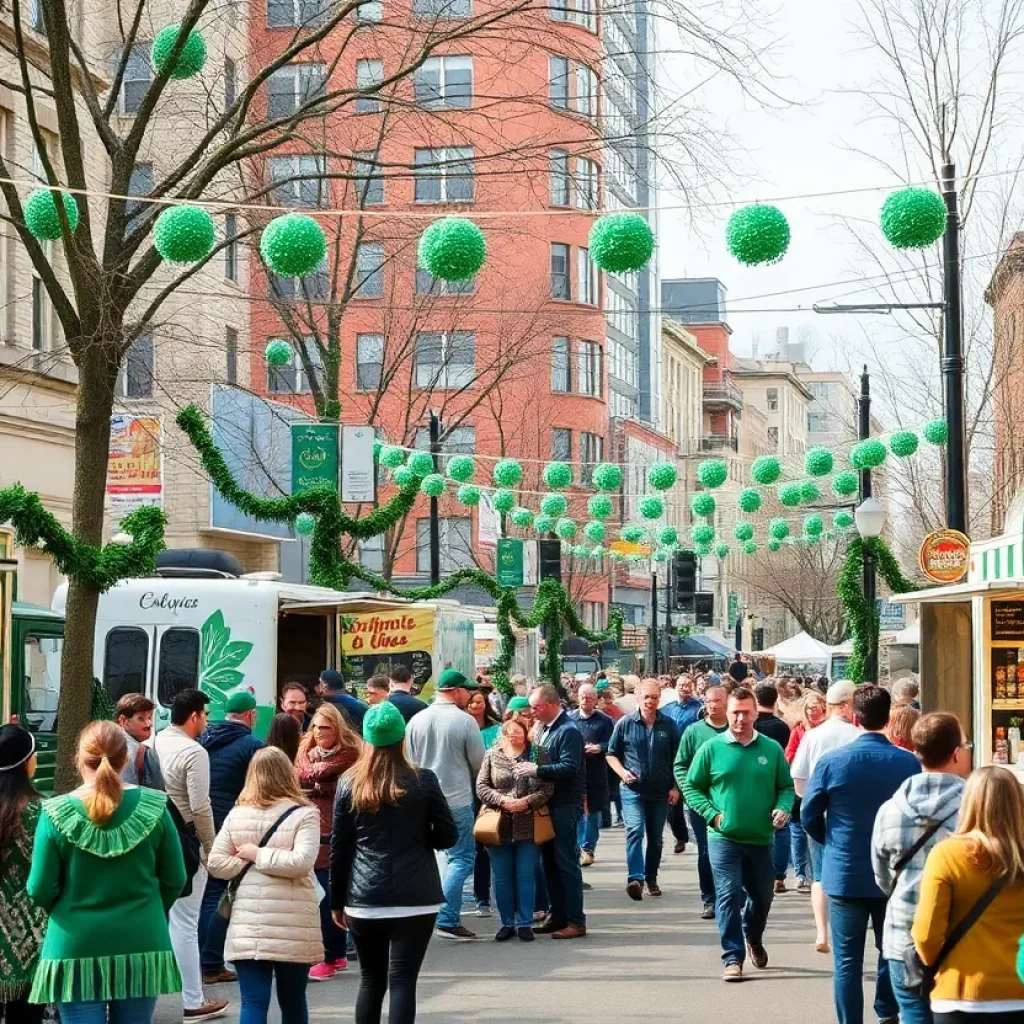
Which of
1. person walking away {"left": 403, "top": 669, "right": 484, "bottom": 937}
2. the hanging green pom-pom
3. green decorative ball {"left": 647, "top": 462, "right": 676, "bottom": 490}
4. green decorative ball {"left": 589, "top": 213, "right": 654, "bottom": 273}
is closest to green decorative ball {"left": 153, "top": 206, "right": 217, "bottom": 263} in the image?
green decorative ball {"left": 589, "top": 213, "right": 654, "bottom": 273}

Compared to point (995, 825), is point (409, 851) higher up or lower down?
lower down

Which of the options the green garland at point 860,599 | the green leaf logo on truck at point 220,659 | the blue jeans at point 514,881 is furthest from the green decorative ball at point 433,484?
the blue jeans at point 514,881

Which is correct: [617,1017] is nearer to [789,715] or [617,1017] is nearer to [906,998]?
[906,998]

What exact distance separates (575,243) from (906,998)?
5543 cm

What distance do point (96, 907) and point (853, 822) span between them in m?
3.99

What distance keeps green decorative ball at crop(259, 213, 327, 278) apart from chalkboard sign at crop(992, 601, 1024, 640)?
7.67 metres

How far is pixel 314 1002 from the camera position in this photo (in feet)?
36.9

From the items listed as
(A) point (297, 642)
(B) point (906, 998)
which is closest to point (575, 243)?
(A) point (297, 642)

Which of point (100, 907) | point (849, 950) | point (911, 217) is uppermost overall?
point (911, 217)

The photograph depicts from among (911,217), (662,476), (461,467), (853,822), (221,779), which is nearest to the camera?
(853,822)

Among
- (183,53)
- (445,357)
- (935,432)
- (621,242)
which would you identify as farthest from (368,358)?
(621,242)

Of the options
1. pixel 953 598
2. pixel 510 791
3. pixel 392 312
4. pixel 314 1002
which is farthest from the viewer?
pixel 392 312

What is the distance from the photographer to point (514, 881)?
13.8 metres

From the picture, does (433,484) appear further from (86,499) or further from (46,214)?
(86,499)
